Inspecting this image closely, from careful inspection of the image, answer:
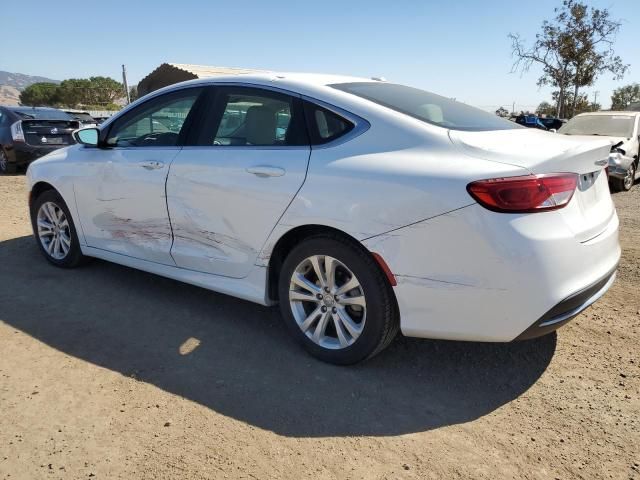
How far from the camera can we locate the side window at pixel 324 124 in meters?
3.05

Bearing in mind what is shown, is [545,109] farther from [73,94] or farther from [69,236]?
[73,94]

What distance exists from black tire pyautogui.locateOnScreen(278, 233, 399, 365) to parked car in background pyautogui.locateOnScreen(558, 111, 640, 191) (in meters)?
7.62

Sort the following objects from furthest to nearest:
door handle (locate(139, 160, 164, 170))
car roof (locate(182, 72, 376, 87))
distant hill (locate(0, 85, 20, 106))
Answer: distant hill (locate(0, 85, 20, 106)) < door handle (locate(139, 160, 164, 170)) < car roof (locate(182, 72, 376, 87))

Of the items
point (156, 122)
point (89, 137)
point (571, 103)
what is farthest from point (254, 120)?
point (571, 103)

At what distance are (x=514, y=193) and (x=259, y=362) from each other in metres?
1.76

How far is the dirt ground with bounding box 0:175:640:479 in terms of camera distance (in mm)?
2342

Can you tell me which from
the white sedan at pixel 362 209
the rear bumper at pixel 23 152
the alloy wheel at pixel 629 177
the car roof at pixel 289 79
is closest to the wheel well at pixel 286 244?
the white sedan at pixel 362 209

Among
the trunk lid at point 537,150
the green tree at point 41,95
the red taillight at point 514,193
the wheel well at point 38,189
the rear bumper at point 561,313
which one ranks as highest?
the green tree at point 41,95

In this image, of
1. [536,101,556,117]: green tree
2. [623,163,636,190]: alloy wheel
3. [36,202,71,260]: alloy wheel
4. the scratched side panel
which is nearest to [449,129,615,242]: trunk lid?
the scratched side panel

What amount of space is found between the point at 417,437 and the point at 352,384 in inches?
21.1

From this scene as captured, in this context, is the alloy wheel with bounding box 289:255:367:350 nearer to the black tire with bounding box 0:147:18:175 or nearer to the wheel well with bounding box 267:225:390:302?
the wheel well with bounding box 267:225:390:302

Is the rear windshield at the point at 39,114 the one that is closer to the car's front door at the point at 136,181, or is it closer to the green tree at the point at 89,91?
the car's front door at the point at 136,181

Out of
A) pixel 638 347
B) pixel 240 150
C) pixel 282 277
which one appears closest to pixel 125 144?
pixel 240 150

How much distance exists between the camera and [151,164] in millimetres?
3832
